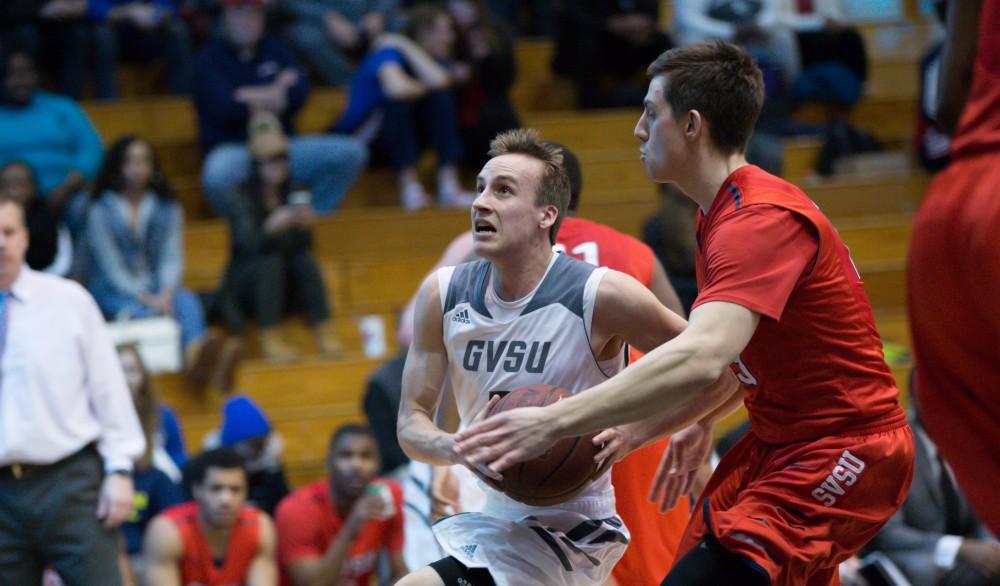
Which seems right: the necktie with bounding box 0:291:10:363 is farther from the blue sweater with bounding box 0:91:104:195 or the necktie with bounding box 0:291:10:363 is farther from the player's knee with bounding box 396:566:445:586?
the blue sweater with bounding box 0:91:104:195

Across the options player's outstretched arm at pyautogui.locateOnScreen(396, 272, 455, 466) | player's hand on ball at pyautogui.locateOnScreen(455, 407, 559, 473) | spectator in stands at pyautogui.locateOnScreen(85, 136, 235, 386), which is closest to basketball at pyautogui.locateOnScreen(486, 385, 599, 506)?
player's hand on ball at pyautogui.locateOnScreen(455, 407, 559, 473)

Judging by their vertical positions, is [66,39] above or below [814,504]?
below

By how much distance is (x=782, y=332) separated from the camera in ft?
11.4

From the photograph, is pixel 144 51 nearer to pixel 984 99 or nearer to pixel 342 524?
pixel 342 524

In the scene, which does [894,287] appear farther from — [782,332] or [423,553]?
[782,332]

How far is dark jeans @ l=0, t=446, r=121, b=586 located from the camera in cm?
554

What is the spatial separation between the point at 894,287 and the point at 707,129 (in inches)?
261

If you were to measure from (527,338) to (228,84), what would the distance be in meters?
6.32

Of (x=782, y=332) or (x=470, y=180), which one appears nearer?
(x=782, y=332)

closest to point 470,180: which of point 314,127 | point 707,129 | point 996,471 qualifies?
point 314,127

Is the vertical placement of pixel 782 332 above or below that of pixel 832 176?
above

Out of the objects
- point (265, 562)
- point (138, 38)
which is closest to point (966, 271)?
point (265, 562)

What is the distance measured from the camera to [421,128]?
10297 millimetres

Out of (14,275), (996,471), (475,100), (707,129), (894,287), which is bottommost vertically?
(894,287)
